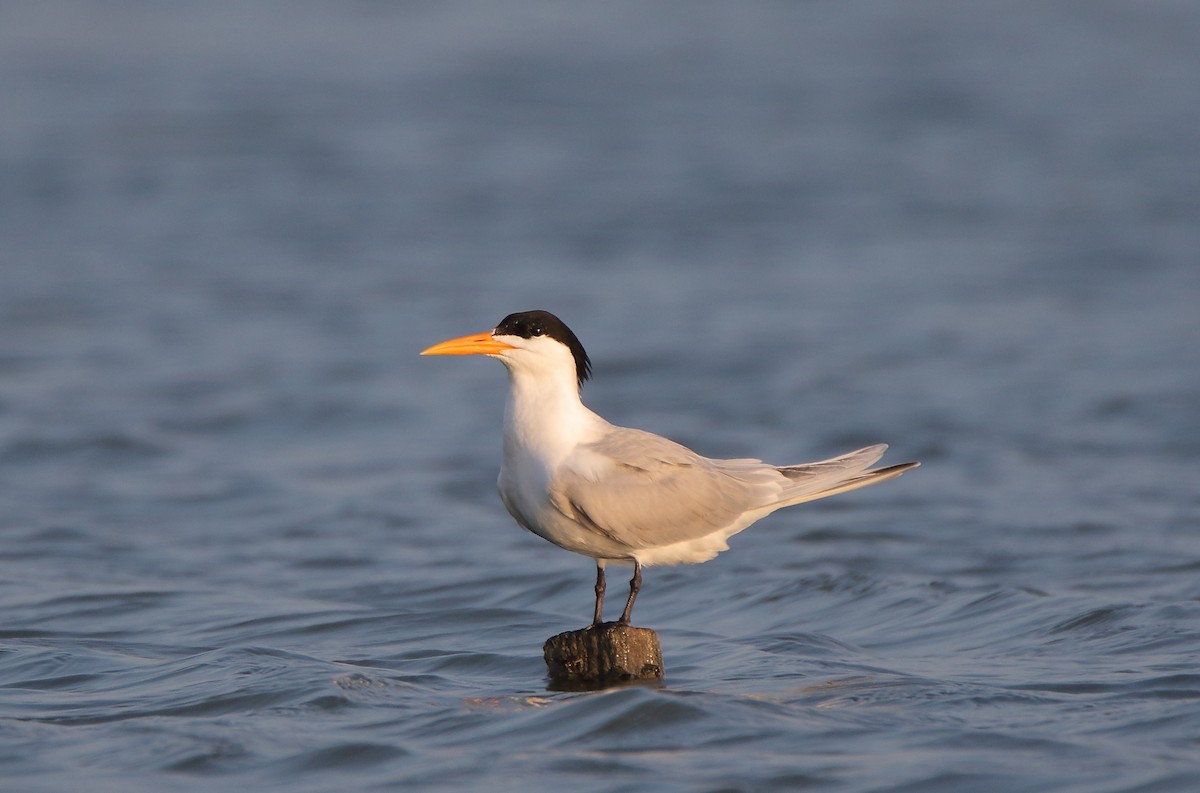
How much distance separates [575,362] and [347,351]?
8208mm

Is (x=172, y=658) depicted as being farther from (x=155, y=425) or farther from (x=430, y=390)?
(x=430, y=390)

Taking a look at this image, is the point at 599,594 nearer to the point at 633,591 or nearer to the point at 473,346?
the point at 633,591

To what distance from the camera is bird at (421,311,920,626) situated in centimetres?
582

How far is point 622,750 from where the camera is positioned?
5.33 metres

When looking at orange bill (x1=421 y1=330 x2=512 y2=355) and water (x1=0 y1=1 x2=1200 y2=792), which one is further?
orange bill (x1=421 y1=330 x2=512 y2=355)

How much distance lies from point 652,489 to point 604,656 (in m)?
0.67

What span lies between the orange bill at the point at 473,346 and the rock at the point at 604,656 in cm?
114

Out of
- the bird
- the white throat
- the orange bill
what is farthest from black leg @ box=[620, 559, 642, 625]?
the orange bill

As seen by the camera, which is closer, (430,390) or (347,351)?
(430,390)

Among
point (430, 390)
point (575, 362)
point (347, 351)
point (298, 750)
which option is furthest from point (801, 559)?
point (347, 351)

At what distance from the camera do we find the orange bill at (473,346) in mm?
5863

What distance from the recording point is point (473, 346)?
5.92 meters

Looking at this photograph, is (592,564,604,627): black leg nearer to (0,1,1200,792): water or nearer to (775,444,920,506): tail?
(0,1,1200,792): water

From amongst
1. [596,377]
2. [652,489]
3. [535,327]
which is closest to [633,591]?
[652,489]
